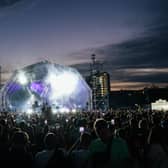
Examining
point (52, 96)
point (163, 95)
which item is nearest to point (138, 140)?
point (52, 96)

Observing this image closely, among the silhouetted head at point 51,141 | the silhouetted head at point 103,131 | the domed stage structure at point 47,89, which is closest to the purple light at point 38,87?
the domed stage structure at point 47,89

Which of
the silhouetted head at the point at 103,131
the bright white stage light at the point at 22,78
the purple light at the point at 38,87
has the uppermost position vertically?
the bright white stage light at the point at 22,78

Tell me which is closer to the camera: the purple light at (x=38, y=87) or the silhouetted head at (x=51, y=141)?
the silhouetted head at (x=51, y=141)

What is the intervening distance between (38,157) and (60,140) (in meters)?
0.39

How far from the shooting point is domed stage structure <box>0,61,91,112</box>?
6369 cm

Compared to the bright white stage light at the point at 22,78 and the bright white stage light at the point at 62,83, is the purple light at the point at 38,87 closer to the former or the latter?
the bright white stage light at the point at 62,83

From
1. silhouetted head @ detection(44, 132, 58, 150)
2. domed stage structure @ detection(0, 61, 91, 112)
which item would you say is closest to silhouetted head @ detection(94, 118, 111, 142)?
silhouetted head @ detection(44, 132, 58, 150)

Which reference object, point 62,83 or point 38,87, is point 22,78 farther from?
point 62,83

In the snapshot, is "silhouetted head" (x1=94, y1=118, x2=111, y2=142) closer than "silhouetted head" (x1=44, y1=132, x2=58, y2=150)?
Yes

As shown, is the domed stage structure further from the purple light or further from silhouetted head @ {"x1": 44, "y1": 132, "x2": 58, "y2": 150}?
silhouetted head @ {"x1": 44, "y1": 132, "x2": 58, "y2": 150}

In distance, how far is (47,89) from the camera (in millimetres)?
64062

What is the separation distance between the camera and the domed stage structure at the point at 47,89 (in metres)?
63.7

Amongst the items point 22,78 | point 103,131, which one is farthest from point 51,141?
point 22,78

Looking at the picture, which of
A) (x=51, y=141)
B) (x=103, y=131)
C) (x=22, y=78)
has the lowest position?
(x=51, y=141)
